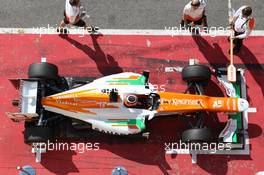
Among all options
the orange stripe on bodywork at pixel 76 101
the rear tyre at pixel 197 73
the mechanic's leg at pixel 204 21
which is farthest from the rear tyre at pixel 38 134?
the mechanic's leg at pixel 204 21

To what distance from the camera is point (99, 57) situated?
12023 millimetres

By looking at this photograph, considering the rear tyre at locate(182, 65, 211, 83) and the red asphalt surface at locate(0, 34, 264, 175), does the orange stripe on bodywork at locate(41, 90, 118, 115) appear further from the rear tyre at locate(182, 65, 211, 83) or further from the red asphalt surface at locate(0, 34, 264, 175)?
the rear tyre at locate(182, 65, 211, 83)

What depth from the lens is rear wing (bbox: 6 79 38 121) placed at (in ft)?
35.1

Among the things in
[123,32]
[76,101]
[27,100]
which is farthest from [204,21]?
[27,100]

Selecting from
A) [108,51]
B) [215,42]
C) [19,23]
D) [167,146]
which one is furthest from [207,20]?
[19,23]

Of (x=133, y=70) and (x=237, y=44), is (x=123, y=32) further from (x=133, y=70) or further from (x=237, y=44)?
(x=237, y=44)

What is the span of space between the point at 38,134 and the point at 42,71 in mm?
1632

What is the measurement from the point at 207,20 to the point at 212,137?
367 centimetres

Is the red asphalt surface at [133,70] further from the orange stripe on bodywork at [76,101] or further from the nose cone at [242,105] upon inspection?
the orange stripe on bodywork at [76,101]

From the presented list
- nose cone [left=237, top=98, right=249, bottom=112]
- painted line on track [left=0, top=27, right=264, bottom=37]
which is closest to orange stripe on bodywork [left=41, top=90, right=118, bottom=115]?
painted line on track [left=0, top=27, right=264, bottom=37]

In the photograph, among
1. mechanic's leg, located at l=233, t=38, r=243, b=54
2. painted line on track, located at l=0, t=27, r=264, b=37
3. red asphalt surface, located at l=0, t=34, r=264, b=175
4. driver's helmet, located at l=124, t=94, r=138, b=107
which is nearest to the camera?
driver's helmet, located at l=124, t=94, r=138, b=107

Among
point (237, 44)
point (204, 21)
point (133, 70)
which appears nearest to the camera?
point (237, 44)

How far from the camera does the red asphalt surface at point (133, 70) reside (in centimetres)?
1130

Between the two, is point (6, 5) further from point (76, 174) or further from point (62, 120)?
point (76, 174)
